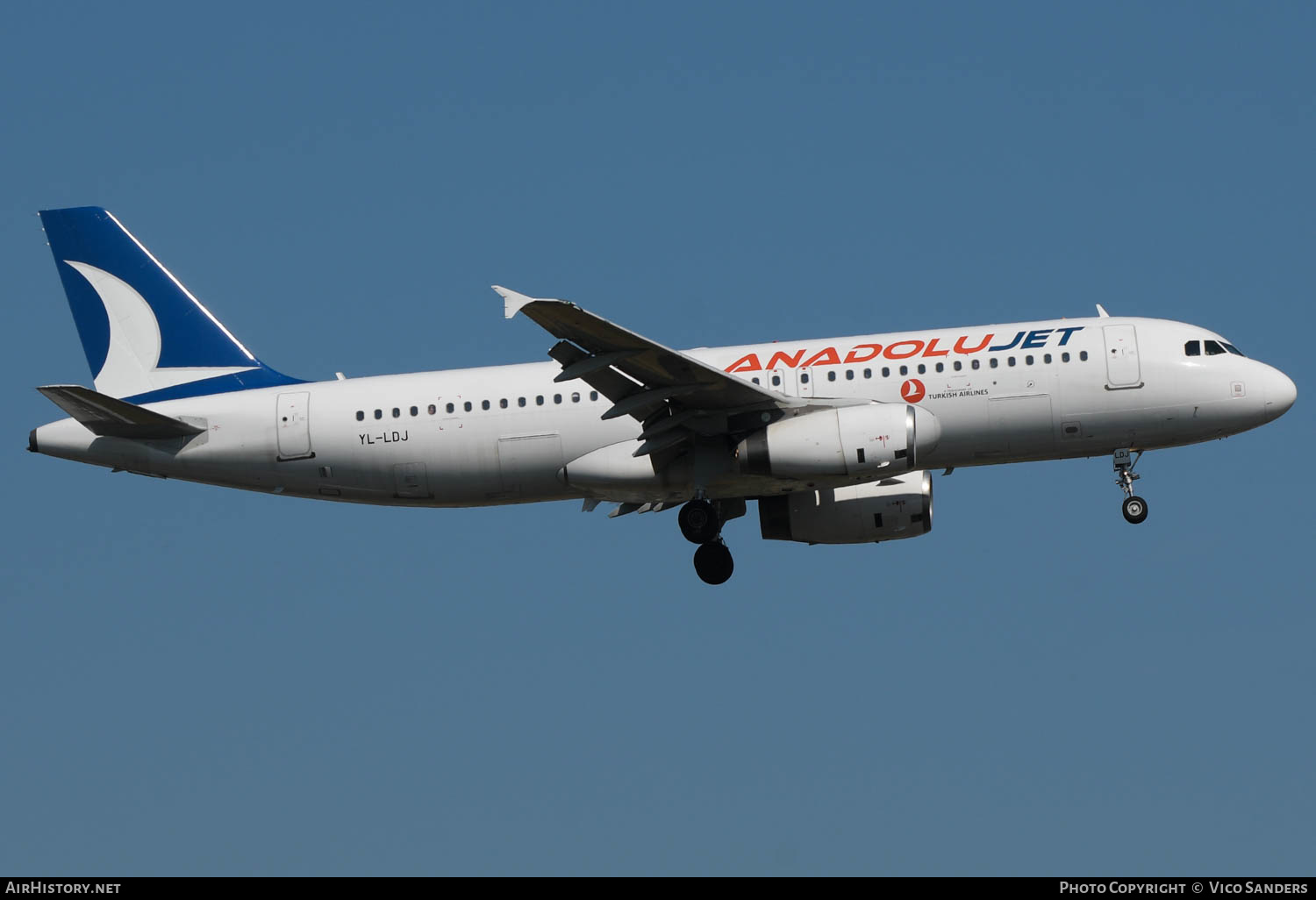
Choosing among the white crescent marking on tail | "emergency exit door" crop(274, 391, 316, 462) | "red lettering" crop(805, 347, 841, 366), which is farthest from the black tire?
the white crescent marking on tail

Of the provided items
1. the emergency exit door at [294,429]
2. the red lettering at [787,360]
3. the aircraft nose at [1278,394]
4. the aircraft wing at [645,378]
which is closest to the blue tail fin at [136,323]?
the emergency exit door at [294,429]

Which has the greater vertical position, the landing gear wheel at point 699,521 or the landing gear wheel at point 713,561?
the landing gear wheel at point 699,521

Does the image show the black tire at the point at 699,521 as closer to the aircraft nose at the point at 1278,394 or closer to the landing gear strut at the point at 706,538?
the landing gear strut at the point at 706,538

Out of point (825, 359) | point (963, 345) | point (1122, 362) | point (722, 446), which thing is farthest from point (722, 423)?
point (1122, 362)

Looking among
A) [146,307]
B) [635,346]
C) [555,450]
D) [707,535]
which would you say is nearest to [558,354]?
[635,346]

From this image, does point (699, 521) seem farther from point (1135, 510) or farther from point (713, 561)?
point (1135, 510)

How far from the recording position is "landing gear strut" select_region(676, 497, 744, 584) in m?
39.8

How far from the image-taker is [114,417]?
39.5 m

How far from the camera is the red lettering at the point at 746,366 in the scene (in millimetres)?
39344

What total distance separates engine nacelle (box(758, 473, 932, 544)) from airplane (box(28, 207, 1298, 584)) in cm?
5

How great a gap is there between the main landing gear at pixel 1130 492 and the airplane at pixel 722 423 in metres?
0.04

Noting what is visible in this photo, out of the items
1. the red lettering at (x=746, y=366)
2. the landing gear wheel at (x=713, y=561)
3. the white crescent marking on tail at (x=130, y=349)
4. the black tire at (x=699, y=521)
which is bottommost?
the landing gear wheel at (x=713, y=561)

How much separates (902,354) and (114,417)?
1800cm

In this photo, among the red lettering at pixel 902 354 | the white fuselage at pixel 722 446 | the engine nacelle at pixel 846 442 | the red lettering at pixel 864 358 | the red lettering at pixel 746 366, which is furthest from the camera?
the red lettering at pixel 746 366
